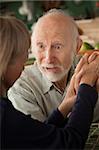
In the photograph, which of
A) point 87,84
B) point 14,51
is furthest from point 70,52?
point 14,51

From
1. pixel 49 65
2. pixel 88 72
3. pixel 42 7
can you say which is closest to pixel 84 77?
pixel 88 72

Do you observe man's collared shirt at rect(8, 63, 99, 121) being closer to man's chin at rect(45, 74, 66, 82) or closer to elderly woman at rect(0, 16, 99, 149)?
man's chin at rect(45, 74, 66, 82)

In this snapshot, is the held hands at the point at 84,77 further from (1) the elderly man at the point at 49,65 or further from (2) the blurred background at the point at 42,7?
(2) the blurred background at the point at 42,7

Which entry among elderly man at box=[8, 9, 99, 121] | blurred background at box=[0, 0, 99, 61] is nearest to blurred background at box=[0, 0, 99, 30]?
blurred background at box=[0, 0, 99, 61]

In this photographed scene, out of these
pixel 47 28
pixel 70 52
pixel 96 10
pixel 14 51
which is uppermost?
pixel 14 51

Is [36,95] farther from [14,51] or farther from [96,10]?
[96,10]

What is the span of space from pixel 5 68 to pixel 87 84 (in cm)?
30

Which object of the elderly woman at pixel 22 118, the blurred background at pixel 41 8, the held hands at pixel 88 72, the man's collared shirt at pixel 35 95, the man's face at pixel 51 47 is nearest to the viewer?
the elderly woman at pixel 22 118

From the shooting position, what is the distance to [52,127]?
106 cm

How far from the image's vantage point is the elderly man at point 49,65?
5.10 feet

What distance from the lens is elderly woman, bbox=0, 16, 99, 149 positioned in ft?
3.29

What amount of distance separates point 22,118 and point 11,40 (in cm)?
21

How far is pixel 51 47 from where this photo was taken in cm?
161

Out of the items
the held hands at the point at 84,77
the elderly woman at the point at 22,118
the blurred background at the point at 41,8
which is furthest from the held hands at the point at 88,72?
the blurred background at the point at 41,8
